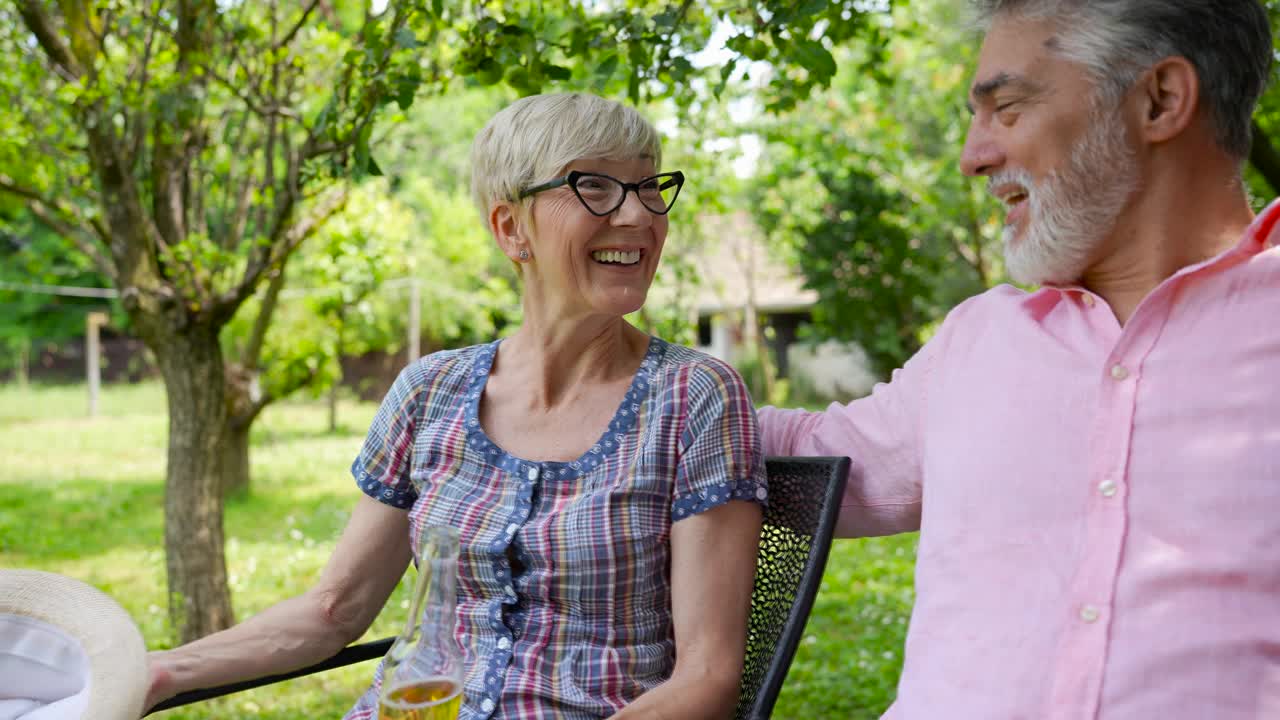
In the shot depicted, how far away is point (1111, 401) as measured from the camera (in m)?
1.71

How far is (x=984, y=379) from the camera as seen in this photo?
190cm

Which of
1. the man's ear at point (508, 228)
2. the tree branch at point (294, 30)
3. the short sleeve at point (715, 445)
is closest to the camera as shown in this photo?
the short sleeve at point (715, 445)

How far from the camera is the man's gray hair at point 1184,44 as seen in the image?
1.78 metres

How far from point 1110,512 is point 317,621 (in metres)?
1.48

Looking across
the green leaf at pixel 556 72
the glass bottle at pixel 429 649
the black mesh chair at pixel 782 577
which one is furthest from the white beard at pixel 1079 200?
the green leaf at pixel 556 72

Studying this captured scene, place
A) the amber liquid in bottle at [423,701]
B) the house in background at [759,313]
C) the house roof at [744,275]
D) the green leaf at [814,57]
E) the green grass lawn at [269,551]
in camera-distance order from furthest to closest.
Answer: the house roof at [744,275] < the house in background at [759,313] < the green grass lawn at [269,551] < the green leaf at [814,57] < the amber liquid in bottle at [423,701]

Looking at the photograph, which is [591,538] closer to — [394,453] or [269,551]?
[394,453]

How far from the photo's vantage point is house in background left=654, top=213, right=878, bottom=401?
2373 cm

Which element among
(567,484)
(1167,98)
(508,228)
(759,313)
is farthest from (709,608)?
(759,313)

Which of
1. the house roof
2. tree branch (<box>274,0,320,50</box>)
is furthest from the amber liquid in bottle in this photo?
the house roof

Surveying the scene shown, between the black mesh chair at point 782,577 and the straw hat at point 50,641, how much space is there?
1.12 feet

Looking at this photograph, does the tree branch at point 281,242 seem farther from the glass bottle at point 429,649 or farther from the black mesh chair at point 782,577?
the glass bottle at point 429,649

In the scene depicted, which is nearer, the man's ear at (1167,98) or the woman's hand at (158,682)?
the man's ear at (1167,98)

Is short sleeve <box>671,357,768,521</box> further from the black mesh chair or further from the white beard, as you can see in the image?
the white beard
